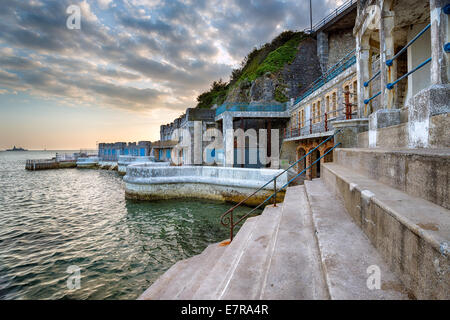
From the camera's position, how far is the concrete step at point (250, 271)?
2334 millimetres

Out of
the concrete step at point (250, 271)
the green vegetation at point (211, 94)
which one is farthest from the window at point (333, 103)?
the green vegetation at point (211, 94)

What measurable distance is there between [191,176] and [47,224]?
765cm

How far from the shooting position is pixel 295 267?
2.32 m

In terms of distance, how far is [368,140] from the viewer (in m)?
5.15

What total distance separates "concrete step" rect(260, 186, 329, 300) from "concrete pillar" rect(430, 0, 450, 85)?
2.84 meters

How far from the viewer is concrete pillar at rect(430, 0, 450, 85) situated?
114 inches

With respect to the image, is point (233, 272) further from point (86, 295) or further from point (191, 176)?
point (191, 176)

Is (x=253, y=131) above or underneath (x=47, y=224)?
above

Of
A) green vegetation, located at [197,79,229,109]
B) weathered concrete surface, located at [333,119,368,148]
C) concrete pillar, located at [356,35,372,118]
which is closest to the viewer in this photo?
weathered concrete surface, located at [333,119,368,148]

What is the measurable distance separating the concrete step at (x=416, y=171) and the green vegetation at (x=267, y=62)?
81.4 ft

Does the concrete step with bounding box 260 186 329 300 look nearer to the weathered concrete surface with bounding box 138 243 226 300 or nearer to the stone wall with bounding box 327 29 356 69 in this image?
the weathered concrete surface with bounding box 138 243 226 300

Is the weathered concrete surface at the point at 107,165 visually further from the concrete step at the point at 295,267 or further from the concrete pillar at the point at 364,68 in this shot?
the concrete step at the point at 295,267

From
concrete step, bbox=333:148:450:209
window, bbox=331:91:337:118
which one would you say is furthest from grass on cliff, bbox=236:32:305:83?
concrete step, bbox=333:148:450:209

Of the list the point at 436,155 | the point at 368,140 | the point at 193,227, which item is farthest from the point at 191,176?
the point at 436,155
